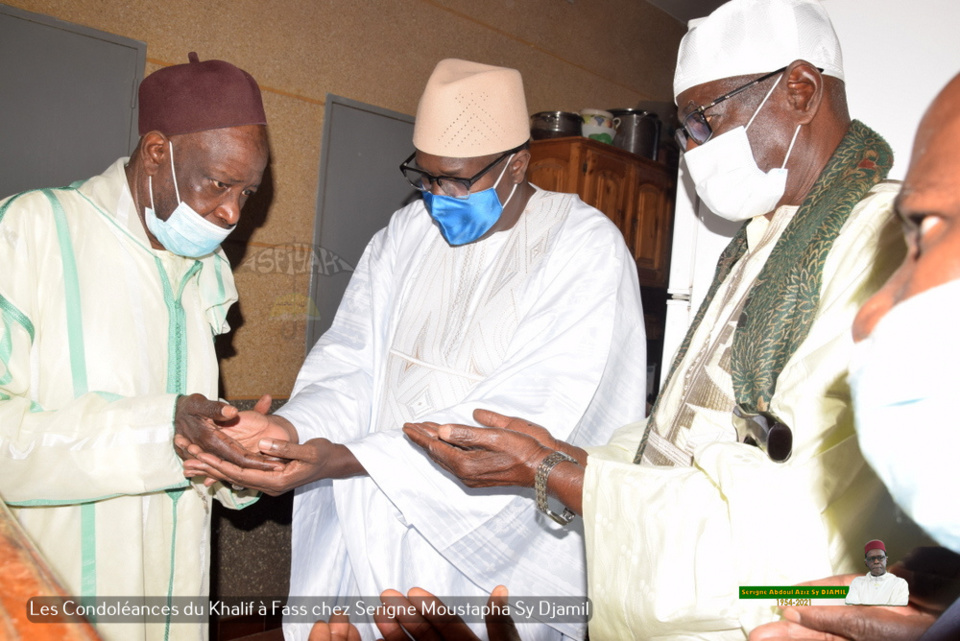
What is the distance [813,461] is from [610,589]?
414 mm

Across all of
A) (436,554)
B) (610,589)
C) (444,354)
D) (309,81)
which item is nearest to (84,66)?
(309,81)

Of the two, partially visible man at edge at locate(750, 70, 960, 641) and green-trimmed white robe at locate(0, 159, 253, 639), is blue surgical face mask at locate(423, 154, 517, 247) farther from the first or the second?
partially visible man at edge at locate(750, 70, 960, 641)

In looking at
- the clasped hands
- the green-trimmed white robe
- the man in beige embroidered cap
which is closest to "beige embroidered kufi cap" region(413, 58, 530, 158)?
the man in beige embroidered cap

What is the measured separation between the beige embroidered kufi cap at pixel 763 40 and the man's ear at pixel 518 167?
83 centimetres

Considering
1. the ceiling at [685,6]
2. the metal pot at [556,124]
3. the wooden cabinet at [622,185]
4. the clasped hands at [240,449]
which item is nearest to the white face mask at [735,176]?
the clasped hands at [240,449]

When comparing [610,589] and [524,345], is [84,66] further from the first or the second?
[610,589]

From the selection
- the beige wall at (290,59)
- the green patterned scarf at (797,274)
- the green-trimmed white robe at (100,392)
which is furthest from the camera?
the beige wall at (290,59)

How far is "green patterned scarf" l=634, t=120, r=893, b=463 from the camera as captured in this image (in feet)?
3.69

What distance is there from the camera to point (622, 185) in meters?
4.68

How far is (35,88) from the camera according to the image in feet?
8.61

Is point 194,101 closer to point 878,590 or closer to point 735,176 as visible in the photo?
point 735,176

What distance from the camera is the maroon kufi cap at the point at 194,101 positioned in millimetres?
1865
